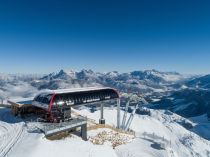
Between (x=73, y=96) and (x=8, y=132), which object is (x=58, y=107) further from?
(x=8, y=132)

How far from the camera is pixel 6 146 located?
3253cm

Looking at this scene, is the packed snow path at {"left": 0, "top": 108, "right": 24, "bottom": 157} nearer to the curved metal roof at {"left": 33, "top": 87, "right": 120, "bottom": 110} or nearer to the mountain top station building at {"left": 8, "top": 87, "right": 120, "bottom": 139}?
the mountain top station building at {"left": 8, "top": 87, "right": 120, "bottom": 139}

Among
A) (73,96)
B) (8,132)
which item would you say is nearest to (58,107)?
(73,96)

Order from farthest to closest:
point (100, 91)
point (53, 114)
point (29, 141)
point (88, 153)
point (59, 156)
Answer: point (100, 91) → point (53, 114) → point (88, 153) → point (29, 141) → point (59, 156)

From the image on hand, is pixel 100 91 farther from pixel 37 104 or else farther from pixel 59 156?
pixel 59 156

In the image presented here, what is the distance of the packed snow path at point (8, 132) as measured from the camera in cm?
3228

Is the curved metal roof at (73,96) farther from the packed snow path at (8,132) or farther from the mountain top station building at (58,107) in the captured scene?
the packed snow path at (8,132)

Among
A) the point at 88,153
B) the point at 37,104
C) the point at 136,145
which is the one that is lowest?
the point at 136,145

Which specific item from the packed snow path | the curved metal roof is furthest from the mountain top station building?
the packed snow path

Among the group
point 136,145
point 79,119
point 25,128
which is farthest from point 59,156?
point 136,145

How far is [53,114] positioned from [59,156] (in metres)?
13.9

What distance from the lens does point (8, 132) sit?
131ft

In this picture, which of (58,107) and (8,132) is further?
(58,107)

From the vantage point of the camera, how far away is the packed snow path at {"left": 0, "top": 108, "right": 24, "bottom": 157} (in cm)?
3228
